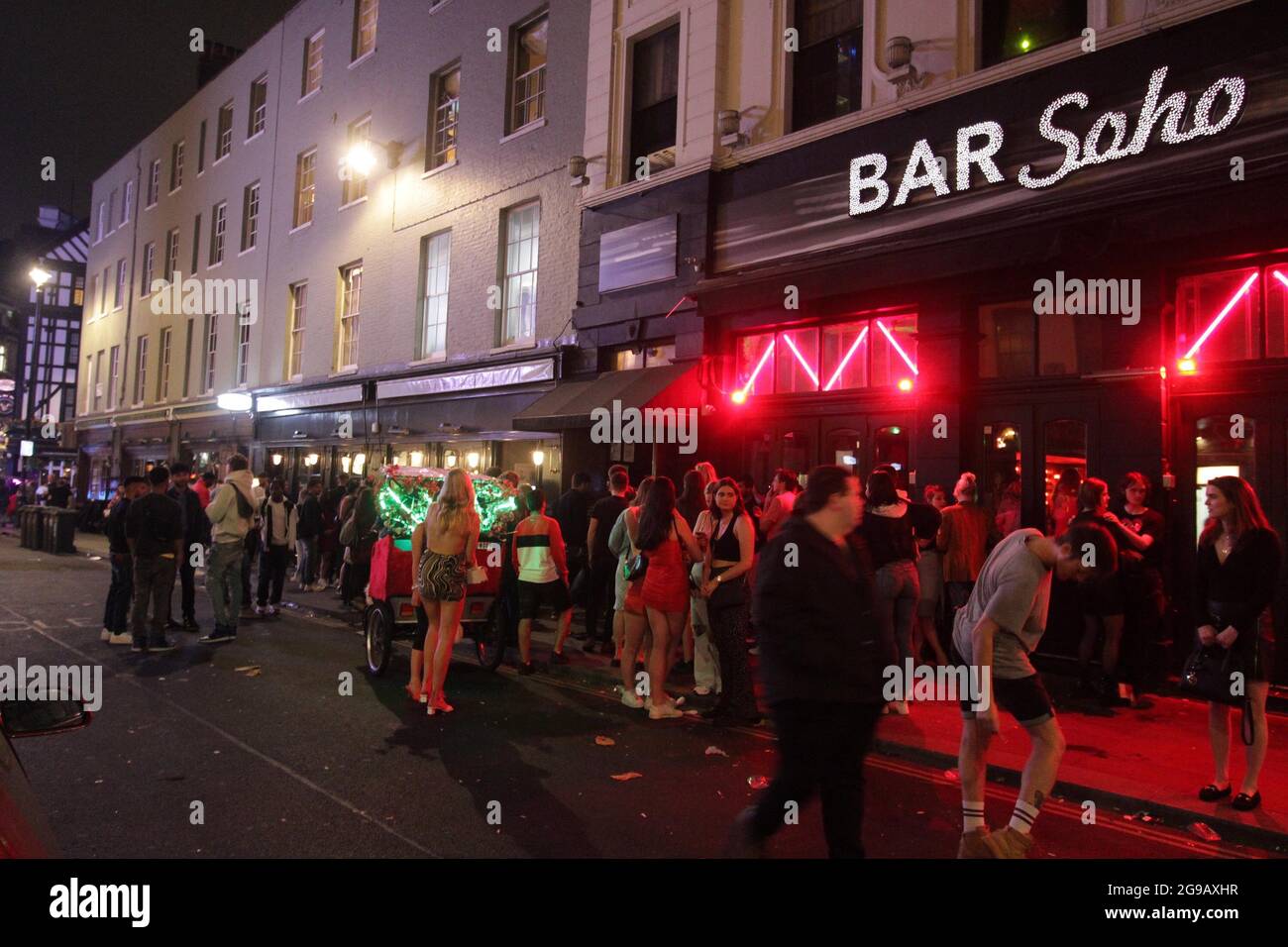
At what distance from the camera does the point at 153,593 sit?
9.34 metres

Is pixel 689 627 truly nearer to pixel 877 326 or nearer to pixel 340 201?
pixel 877 326

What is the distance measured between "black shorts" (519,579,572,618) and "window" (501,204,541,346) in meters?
7.52

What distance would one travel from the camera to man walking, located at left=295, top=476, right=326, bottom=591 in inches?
552

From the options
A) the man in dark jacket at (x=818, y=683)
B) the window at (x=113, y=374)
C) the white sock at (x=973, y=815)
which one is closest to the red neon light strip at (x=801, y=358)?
the white sock at (x=973, y=815)

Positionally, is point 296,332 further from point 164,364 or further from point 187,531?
point 187,531

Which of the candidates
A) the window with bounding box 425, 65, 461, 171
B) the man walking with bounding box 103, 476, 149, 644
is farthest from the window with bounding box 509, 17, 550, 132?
the man walking with bounding box 103, 476, 149, 644

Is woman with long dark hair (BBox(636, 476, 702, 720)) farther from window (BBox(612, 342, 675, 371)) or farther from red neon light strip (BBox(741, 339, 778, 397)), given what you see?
window (BBox(612, 342, 675, 371))

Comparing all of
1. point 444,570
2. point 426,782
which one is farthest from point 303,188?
point 426,782

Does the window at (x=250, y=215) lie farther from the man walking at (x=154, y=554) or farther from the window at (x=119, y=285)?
the man walking at (x=154, y=554)

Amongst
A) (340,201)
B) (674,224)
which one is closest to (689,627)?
(674,224)

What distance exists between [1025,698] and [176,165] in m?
32.5

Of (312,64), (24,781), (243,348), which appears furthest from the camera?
(243,348)

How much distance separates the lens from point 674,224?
1250 centimetres

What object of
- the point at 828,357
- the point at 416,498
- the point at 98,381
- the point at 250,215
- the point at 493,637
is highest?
the point at 250,215
